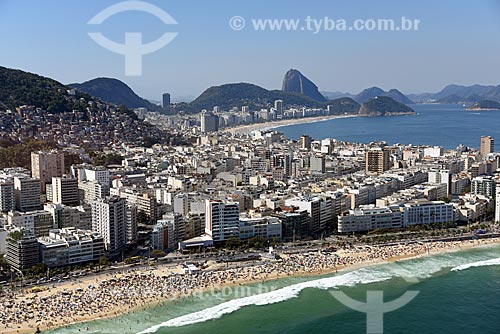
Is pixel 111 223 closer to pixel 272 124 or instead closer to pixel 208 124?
pixel 208 124

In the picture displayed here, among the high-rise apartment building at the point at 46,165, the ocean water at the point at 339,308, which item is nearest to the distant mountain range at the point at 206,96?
the high-rise apartment building at the point at 46,165

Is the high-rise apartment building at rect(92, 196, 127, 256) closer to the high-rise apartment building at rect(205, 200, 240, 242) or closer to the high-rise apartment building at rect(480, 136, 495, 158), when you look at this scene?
the high-rise apartment building at rect(205, 200, 240, 242)

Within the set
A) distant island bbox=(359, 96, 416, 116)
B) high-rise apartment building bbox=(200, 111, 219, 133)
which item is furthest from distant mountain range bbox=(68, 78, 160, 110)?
distant island bbox=(359, 96, 416, 116)

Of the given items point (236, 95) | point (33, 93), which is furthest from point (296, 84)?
point (33, 93)

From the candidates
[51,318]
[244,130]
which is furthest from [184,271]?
[244,130]

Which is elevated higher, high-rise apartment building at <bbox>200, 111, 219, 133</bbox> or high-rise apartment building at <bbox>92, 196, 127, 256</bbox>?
high-rise apartment building at <bbox>200, 111, 219, 133</bbox>

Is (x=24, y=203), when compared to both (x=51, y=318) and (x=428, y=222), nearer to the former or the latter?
(x=51, y=318)

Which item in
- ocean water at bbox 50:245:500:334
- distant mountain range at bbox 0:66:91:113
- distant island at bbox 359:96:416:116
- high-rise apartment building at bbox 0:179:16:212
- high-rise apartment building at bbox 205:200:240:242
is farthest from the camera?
distant island at bbox 359:96:416:116
